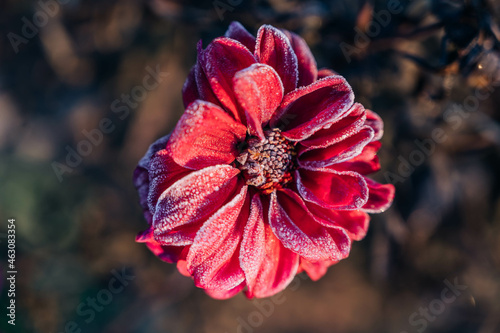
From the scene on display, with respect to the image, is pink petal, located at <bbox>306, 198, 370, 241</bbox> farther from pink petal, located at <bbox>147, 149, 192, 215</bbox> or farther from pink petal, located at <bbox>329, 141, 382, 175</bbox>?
pink petal, located at <bbox>147, 149, 192, 215</bbox>

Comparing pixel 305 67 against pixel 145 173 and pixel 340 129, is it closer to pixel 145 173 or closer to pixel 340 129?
pixel 340 129

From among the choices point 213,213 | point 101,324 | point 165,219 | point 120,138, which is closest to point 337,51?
point 213,213

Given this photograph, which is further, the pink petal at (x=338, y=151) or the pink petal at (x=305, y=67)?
the pink petal at (x=305, y=67)

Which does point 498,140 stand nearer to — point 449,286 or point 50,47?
point 449,286

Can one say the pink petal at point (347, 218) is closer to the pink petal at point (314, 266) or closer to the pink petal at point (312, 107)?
the pink petal at point (314, 266)

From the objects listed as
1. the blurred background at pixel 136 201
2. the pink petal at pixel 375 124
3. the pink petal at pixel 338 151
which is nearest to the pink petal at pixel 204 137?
the pink petal at pixel 338 151

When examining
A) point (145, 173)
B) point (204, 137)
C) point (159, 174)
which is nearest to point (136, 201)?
point (145, 173)
